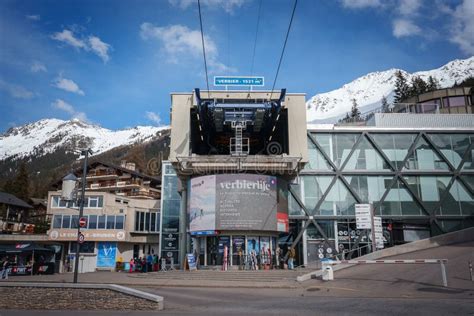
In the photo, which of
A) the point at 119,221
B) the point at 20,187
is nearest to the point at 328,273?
the point at 119,221

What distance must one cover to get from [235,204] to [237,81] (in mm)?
9770

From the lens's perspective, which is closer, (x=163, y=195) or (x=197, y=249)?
(x=197, y=249)

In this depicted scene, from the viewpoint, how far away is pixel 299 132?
33719 millimetres

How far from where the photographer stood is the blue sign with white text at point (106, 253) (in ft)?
149

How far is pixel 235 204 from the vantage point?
30141 mm

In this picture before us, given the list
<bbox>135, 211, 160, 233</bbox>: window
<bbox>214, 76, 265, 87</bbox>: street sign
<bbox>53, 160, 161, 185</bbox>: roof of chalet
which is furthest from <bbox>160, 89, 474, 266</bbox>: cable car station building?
<bbox>53, 160, 161, 185</bbox>: roof of chalet

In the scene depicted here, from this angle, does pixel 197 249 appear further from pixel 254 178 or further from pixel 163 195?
pixel 163 195

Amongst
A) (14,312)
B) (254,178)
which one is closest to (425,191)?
(254,178)

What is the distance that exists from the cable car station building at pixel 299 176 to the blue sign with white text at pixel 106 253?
19.3 feet

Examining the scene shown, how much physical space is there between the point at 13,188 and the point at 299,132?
261 feet

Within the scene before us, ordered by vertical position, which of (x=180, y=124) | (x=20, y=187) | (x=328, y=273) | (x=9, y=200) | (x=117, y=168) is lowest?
(x=328, y=273)

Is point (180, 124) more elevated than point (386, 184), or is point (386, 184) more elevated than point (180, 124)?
point (180, 124)

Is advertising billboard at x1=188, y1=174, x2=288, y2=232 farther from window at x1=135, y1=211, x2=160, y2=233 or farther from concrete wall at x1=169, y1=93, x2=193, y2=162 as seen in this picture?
window at x1=135, y1=211, x2=160, y2=233

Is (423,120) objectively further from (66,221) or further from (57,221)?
(57,221)
